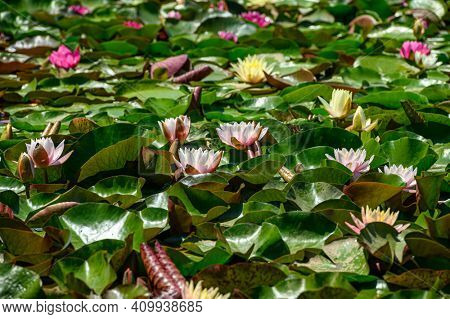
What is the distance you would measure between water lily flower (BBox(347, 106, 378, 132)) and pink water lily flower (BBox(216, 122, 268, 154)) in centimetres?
40

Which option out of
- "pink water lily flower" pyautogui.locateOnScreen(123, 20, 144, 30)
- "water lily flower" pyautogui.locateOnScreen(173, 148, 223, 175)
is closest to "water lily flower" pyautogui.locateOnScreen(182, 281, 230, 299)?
"water lily flower" pyautogui.locateOnScreen(173, 148, 223, 175)

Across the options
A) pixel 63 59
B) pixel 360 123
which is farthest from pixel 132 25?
pixel 360 123

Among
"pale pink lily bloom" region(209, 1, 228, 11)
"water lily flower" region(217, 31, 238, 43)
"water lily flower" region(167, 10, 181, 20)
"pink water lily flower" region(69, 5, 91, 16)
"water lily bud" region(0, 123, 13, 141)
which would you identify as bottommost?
"pink water lily flower" region(69, 5, 91, 16)

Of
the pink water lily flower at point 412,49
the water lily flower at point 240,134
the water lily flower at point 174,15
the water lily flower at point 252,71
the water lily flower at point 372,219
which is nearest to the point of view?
the water lily flower at point 372,219

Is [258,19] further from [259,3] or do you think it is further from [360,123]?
[360,123]

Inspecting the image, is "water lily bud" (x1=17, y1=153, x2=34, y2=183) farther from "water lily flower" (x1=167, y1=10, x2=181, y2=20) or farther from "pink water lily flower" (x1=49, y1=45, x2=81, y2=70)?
"water lily flower" (x1=167, y1=10, x2=181, y2=20)

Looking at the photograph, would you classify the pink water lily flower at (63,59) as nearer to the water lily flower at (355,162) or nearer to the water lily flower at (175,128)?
the water lily flower at (175,128)

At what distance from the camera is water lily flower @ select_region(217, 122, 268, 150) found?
9.51 feet

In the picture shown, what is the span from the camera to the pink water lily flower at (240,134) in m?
2.90

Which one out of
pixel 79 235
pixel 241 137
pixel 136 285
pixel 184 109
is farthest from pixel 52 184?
pixel 184 109

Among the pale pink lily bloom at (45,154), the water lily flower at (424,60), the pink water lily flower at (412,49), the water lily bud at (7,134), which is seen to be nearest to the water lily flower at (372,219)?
the pale pink lily bloom at (45,154)

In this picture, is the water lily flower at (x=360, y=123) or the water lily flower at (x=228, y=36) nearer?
the water lily flower at (x=360, y=123)

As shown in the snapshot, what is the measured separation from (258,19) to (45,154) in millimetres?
3816

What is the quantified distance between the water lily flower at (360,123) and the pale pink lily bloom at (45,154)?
108 cm
